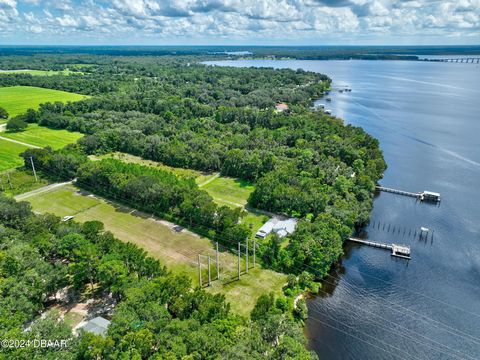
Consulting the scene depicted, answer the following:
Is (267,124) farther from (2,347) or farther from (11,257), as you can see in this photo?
(2,347)

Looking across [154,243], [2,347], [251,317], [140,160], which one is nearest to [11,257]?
[2,347]

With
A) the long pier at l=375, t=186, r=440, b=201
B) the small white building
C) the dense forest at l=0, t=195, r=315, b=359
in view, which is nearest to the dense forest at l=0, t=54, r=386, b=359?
the dense forest at l=0, t=195, r=315, b=359

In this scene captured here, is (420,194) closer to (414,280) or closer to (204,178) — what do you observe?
(414,280)

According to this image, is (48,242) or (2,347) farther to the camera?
(48,242)

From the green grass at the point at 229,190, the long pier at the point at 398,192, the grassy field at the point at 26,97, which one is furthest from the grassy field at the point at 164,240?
the grassy field at the point at 26,97

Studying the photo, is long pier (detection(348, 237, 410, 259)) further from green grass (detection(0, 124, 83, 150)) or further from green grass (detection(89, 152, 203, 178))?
green grass (detection(0, 124, 83, 150))
